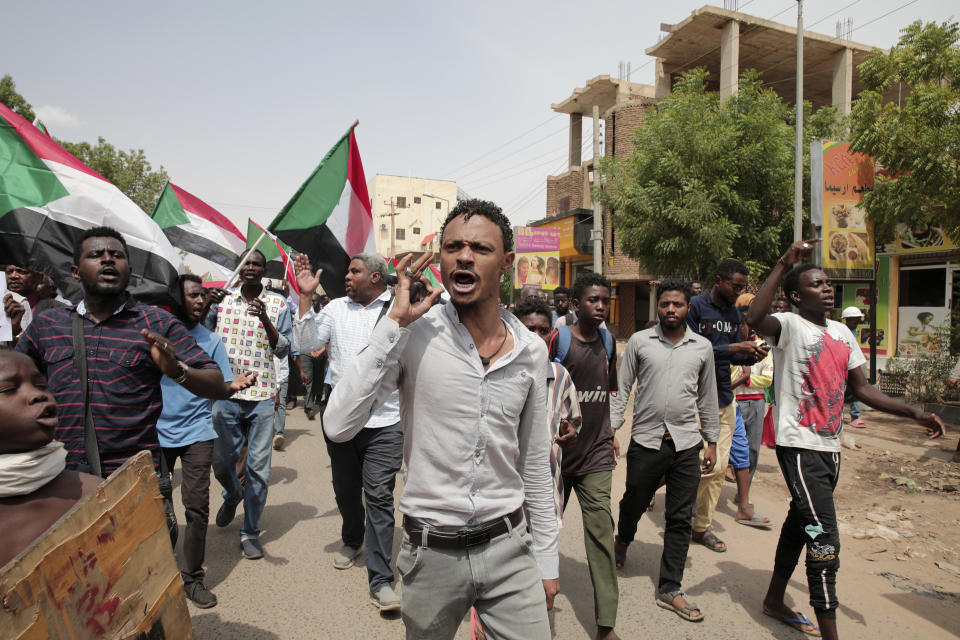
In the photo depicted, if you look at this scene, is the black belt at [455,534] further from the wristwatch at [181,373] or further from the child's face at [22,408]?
the wristwatch at [181,373]

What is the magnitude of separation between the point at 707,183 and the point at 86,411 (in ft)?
49.8

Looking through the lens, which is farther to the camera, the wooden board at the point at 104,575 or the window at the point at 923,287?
the window at the point at 923,287

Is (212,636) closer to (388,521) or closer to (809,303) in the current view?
(388,521)

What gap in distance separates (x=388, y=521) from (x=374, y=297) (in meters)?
1.76

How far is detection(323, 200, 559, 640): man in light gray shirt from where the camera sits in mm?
1981

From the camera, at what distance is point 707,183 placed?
600 inches

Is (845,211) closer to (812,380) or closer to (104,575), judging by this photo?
(812,380)

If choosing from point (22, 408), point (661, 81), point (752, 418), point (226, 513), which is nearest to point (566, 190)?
point (661, 81)

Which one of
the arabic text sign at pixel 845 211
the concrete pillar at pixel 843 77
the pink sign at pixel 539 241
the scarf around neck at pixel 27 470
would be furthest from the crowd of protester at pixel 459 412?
the concrete pillar at pixel 843 77

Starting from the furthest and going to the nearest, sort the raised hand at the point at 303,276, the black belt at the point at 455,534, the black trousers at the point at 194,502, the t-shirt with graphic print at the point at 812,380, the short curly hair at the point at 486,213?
the raised hand at the point at 303,276, the black trousers at the point at 194,502, the t-shirt with graphic print at the point at 812,380, the short curly hair at the point at 486,213, the black belt at the point at 455,534

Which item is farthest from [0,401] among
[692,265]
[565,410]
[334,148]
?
[692,265]

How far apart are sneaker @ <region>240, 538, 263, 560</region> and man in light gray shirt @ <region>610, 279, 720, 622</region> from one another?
112 inches

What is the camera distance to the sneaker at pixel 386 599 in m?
3.74

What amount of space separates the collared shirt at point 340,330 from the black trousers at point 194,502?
1.03 metres
